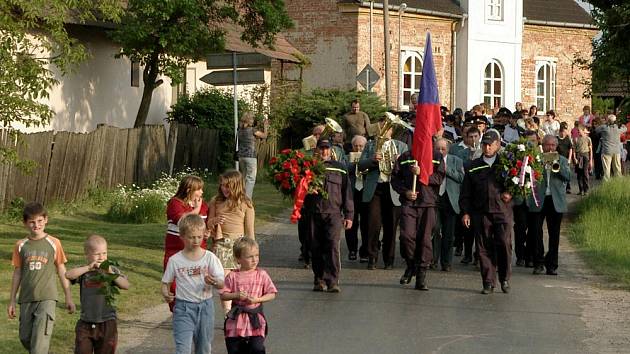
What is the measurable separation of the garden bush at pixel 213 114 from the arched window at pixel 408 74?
1676cm

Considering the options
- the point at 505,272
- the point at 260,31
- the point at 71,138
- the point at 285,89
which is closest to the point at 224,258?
the point at 505,272

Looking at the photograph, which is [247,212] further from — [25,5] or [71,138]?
[71,138]

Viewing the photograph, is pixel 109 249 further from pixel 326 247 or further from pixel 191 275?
pixel 191 275

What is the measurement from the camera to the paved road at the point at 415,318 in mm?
11523

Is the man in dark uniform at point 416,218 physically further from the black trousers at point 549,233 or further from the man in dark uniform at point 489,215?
the black trousers at point 549,233

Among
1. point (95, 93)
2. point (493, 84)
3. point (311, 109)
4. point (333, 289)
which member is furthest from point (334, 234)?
point (493, 84)

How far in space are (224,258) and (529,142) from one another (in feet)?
18.6

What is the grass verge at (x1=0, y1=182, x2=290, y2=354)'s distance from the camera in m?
11.9

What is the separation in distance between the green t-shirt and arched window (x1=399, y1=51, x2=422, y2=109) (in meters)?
42.5

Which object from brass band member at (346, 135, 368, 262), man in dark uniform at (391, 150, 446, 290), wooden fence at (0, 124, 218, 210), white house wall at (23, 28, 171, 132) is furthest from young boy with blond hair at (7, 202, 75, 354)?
white house wall at (23, 28, 171, 132)

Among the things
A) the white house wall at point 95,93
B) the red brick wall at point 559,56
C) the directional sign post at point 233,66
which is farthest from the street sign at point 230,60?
the red brick wall at point 559,56

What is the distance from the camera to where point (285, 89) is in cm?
4278

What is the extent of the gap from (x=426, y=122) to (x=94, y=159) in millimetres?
11366

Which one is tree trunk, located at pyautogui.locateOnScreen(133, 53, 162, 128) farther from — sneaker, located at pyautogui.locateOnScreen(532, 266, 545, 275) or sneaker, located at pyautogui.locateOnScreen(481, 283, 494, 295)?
sneaker, located at pyautogui.locateOnScreen(481, 283, 494, 295)
